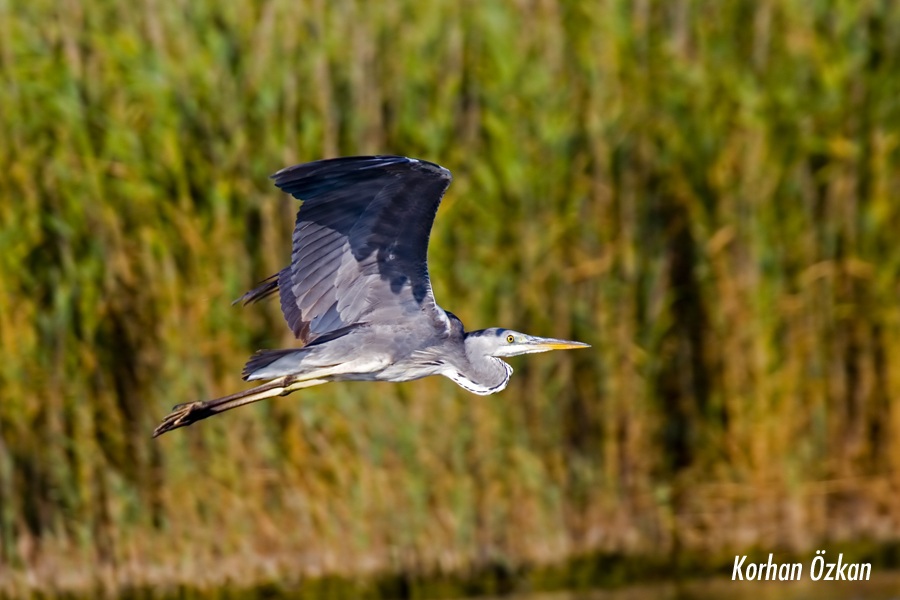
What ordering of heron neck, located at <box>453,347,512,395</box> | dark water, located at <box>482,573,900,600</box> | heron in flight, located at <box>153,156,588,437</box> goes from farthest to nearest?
dark water, located at <box>482,573,900,600</box>
heron neck, located at <box>453,347,512,395</box>
heron in flight, located at <box>153,156,588,437</box>

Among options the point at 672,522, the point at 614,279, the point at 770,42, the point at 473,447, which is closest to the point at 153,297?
the point at 473,447

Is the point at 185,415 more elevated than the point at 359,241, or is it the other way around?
the point at 359,241

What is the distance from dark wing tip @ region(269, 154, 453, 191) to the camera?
4.43 meters

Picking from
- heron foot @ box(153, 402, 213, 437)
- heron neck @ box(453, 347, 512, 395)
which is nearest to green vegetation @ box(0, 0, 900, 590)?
heron foot @ box(153, 402, 213, 437)

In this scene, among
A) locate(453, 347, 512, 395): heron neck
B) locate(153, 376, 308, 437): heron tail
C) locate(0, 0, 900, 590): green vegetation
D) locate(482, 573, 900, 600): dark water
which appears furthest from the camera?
locate(482, 573, 900, 600): dark water

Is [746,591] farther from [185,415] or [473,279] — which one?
[185,415]

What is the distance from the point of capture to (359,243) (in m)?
4.81

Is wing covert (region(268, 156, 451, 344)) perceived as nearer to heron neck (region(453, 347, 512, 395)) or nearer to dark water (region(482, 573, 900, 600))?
heron neck (region(453, 347, 512, 395))

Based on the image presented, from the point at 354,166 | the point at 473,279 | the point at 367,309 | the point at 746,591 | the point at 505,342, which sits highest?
the point at 354,166

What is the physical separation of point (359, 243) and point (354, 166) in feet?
1.24

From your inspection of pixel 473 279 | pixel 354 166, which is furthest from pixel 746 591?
pixel 354 166

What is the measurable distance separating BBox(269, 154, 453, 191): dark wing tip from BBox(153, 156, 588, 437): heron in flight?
0.21 ft

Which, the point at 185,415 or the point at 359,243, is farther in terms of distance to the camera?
the point at 185,415

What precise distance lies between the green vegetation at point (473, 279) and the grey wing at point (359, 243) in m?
1.41
